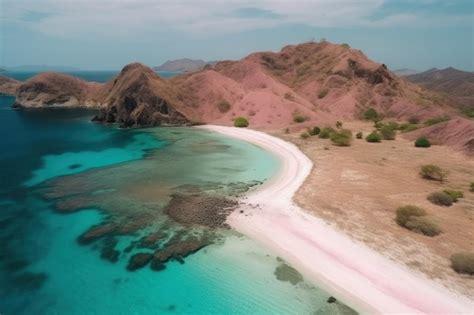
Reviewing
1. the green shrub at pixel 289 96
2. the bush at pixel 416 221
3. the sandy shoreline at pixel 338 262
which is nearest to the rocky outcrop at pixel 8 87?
the green shrub at pixel 289 96

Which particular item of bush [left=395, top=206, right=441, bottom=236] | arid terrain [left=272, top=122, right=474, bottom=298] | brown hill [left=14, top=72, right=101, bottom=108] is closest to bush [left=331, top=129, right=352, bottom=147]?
arid terrain [left=272, top=122, right=474, bottom=298]

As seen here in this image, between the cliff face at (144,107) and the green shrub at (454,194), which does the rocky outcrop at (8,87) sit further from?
the green shrub at (454,194)

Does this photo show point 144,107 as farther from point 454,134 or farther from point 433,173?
point 454,134

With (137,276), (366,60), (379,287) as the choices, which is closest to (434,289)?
(379,287)

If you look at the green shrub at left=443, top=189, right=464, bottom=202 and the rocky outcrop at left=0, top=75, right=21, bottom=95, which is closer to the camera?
the green shrub at left=443, top=189, right=464, bottom=202

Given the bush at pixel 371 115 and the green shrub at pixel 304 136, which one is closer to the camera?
the green shrub at pixel 304 136

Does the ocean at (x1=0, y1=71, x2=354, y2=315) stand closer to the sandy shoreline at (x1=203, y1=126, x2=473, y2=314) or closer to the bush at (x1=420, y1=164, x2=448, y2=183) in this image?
the sandy shoreline at (x1=203, y1=126, x2=473, y2=314)
